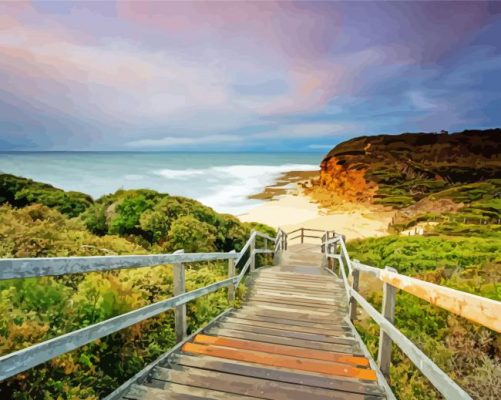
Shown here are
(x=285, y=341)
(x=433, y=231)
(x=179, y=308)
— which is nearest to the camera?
(x=179, y=308)

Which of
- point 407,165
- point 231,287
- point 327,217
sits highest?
point 407,165

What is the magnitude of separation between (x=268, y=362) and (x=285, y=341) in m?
0.75

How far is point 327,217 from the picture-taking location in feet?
97.6

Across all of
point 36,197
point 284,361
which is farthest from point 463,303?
point 36,197

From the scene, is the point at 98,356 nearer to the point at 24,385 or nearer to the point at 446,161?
the point at 24,385

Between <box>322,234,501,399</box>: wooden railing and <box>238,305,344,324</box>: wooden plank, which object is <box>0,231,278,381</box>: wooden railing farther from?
<box>238,305,344,324</box>: wooden plank

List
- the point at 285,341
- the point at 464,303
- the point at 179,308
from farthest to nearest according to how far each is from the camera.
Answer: the point at 285,341
the point at 179,308
the point at 464,303

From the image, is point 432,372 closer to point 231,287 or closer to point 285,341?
point 285,341

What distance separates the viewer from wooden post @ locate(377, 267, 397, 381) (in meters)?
2.65

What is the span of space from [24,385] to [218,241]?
8.30 metres

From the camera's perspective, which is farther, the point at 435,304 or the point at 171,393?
the point at 171,393

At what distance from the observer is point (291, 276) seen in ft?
25.5

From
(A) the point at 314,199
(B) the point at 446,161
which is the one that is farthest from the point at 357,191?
(B) the point at 446,161

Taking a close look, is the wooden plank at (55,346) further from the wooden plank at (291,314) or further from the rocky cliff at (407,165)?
the rocky cliff at (407,165)
